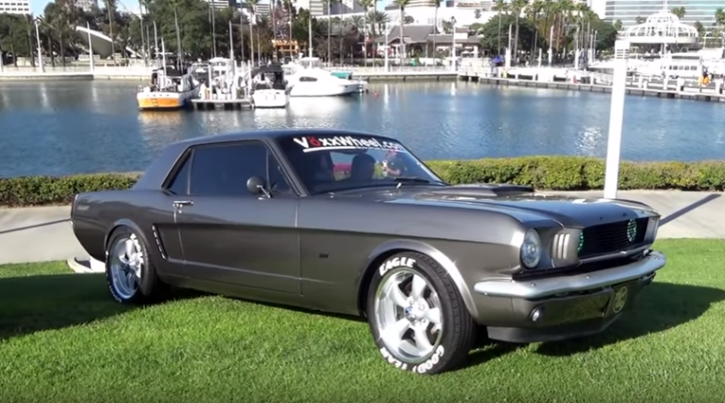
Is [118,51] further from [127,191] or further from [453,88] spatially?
[127,191]

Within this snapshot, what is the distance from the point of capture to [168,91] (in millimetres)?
59438

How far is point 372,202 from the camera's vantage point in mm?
4500

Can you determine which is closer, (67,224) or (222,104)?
(67,224)

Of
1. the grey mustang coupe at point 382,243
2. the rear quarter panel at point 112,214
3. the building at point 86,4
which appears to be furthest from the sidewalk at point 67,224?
the building at point 86,4

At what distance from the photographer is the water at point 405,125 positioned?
3338 cm

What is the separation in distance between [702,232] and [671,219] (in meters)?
1.13

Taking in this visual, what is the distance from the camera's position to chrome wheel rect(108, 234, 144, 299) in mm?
6055

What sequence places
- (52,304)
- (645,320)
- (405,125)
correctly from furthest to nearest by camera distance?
(405,125) < (52,304) < (645,320)

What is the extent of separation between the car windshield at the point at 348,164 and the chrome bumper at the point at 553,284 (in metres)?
1.55

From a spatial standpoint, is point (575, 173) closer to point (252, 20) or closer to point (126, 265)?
point (126, 265)

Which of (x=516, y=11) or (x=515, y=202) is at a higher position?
(x=516, y=11)

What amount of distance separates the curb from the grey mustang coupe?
3.23 meters

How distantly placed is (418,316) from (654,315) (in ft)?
7.11

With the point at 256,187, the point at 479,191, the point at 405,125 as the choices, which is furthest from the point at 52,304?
the point at 405,125
